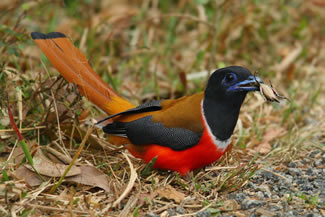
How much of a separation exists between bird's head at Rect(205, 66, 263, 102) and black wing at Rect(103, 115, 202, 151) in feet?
1.09

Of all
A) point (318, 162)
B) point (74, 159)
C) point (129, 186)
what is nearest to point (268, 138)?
point (318, 162)

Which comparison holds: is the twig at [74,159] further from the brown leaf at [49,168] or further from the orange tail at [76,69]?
the orange tail at [76,69]

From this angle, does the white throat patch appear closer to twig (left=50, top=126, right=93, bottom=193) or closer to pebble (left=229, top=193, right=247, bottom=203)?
pebble (left=229, top=193, right=247, bottom=203)

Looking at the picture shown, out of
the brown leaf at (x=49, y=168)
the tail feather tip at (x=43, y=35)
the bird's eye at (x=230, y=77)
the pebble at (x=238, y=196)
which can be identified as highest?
the tail feather tip at (x=43, y=35)

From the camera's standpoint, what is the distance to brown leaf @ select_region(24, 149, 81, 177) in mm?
3159

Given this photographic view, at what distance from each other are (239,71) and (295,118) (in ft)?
5.20

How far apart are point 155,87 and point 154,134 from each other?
169cm

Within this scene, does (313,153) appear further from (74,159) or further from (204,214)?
(74,159)

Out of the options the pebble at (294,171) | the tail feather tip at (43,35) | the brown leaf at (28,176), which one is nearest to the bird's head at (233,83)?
the pebble at (294,171)

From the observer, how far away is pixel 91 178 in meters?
3.16

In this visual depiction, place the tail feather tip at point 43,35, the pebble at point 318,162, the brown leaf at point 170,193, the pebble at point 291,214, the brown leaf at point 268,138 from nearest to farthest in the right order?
the pebble at point 291,214, the brown leaf at point 170,193, the tail feather tip at point 43,35, the pebble at point 318,162, the brown leaf at point 268,138

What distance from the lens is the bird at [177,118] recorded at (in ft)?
10.3

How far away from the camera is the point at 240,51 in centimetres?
592

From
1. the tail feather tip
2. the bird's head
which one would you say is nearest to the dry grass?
the tail feather tip
